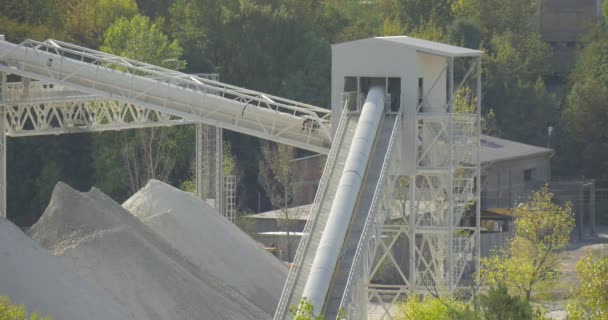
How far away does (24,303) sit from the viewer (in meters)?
34.0

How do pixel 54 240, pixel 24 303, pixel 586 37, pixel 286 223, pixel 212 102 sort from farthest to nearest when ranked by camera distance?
pixel 586 37
pixel 286 223
pixel 212 102
pixel 54 240
pixel 24 303

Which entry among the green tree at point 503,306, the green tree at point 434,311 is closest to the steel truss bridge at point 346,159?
the green tree at point 434,311

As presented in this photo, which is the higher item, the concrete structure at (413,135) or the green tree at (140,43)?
the green tree at (140,43)

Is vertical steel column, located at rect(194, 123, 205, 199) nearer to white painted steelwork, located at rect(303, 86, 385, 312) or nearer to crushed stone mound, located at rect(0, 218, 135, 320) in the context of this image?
white painted steelwork, located at rect(303, 86, 385, 312)

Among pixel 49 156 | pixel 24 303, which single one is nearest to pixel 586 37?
pixel 49 156

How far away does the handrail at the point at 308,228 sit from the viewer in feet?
104

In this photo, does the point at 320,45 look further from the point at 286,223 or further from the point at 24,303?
the point at 24,303

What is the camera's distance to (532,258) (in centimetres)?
4025

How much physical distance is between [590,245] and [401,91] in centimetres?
2551

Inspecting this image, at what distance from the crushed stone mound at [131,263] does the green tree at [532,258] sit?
5684 millimetres

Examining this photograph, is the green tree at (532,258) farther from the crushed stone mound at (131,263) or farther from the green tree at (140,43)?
the green tree at (140,43)

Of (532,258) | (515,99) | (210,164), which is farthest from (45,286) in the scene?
(515,99)

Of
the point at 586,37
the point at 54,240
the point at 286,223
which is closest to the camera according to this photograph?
the point at 54,240

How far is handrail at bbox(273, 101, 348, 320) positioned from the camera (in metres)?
31.7
